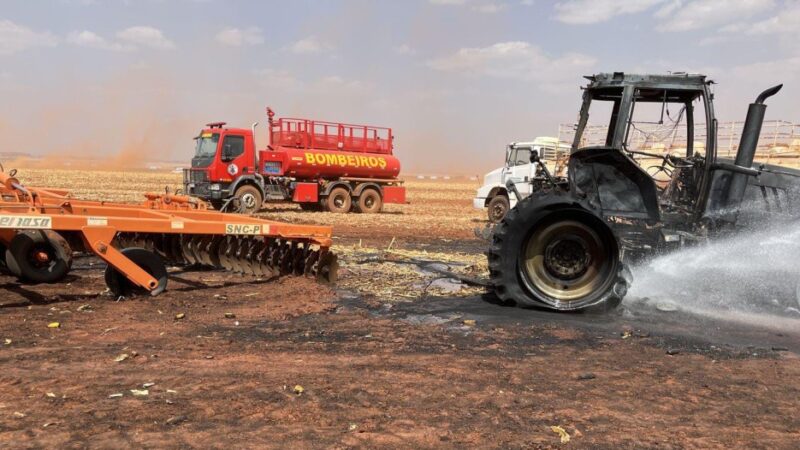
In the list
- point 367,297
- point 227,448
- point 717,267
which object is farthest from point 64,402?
point 717,267

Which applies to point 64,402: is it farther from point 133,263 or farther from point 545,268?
point 545,268

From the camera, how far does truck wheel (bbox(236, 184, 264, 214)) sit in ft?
59.6

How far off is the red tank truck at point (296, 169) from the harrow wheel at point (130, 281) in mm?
10576

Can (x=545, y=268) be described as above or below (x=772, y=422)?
above

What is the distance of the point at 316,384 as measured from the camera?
3889mm

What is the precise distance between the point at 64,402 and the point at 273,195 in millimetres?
16086

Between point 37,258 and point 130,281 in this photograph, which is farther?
point 37,258

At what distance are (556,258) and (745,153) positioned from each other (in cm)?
235

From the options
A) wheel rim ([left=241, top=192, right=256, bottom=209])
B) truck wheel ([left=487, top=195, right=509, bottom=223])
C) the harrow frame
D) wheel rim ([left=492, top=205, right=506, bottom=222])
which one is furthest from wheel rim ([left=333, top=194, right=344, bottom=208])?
the harrow frame

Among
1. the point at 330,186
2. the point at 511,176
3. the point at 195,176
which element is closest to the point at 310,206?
the point at 330,186

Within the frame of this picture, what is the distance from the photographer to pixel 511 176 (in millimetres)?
17391

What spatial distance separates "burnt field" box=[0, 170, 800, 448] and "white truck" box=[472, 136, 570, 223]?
10.8 metres

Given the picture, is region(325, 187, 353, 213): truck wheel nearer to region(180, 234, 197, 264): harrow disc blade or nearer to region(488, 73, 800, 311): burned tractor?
region(180, 234, 197, 264): harrow disc blade

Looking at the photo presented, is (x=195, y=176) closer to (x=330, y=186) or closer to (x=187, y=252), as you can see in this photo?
(x=330, y=186)
